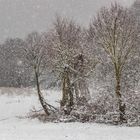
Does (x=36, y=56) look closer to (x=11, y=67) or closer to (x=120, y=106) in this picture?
(x=120, y=106)

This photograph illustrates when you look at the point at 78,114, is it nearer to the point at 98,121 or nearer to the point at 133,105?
the point at 98,121

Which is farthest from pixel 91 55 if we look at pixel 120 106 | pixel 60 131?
pixel 60 131

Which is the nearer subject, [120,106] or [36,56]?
[120,106]

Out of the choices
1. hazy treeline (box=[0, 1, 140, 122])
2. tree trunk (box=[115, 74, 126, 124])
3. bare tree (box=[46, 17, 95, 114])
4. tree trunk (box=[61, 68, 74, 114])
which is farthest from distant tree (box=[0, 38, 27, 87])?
tree trunk (box=[115, 74, 126, 124])

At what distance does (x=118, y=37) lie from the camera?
34.7m

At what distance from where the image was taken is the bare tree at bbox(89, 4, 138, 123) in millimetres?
34438

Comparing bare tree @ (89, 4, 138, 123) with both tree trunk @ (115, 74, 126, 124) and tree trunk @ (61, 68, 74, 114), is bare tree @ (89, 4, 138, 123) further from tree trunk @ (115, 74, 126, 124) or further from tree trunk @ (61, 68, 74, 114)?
tree trunk @ (61, 68, 74, 114)

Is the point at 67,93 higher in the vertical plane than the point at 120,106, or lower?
higher

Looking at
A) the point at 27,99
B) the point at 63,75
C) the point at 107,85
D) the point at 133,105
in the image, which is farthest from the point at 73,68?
the point at 27,99

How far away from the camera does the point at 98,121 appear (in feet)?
113

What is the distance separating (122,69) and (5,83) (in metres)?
45.9

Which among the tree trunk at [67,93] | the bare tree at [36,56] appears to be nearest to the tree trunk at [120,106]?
the tree trunk at [67,93]

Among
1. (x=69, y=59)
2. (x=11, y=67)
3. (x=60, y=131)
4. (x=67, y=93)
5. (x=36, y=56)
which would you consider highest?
(x=11, y=67)

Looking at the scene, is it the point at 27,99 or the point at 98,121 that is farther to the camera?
the point at 27,99
